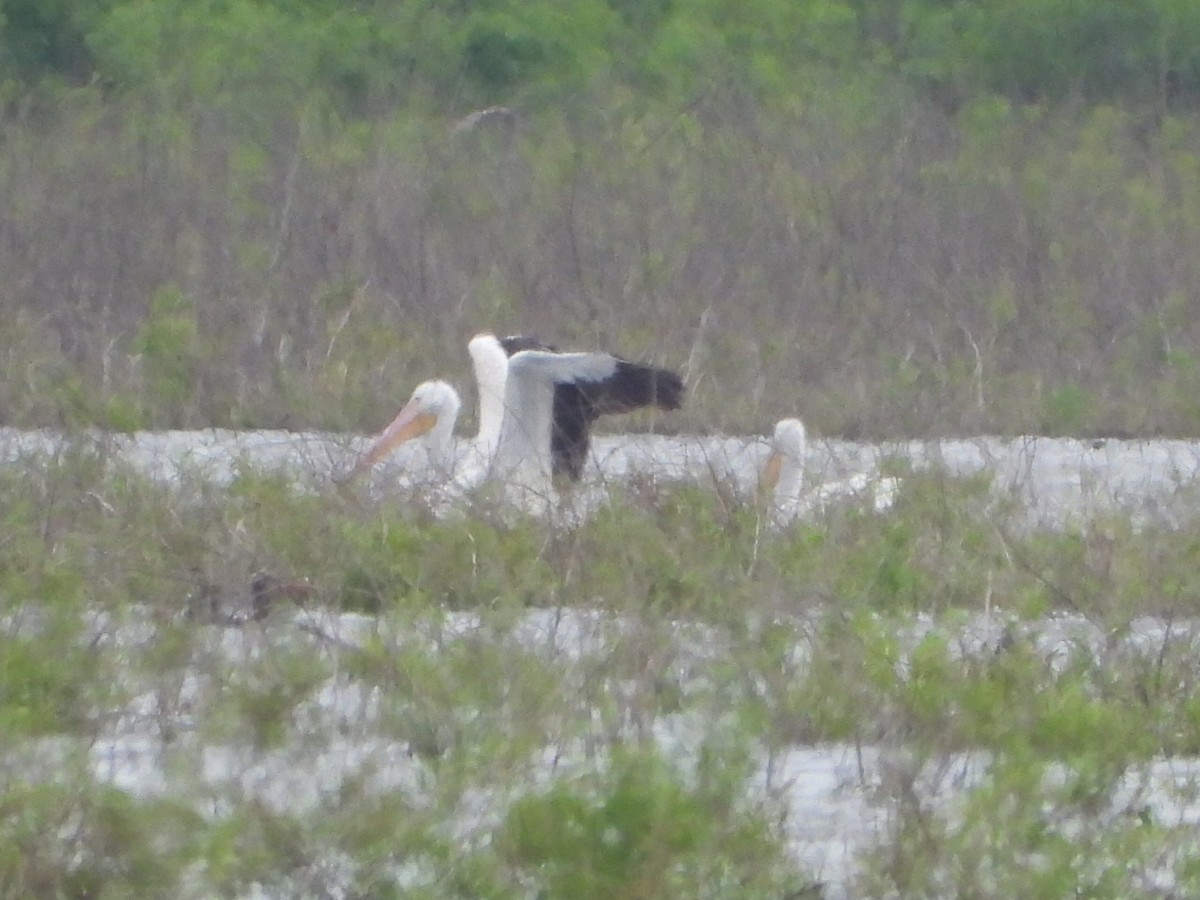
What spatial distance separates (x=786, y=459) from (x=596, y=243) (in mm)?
5128

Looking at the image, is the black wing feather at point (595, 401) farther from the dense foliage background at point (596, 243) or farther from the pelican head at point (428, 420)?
the dense foliage background at point (596, 243)

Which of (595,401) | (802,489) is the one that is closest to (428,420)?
(595,401)

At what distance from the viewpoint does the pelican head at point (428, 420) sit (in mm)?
8188

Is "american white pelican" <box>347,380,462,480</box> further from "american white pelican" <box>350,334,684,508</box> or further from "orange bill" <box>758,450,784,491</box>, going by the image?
"orange bill" <box>758,450,784,491</box>

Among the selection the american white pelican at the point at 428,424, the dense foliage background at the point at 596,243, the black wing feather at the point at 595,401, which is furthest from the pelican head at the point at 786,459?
the dense foliage background at the point at 596,243

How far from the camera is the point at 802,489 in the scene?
6.74 m

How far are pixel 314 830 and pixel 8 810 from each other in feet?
1.15

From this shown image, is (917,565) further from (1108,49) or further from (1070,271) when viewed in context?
(1108,49)

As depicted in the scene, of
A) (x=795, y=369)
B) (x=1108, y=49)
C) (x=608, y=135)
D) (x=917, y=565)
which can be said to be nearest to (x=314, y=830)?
(x=917, y=565)

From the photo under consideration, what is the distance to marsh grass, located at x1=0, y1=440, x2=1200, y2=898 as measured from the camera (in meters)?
3.13

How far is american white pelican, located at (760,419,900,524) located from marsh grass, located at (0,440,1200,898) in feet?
0.33

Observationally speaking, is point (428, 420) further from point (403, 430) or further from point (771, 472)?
point (771, 472)

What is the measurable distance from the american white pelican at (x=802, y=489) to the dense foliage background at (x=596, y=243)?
1.89m

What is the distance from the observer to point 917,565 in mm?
5855
